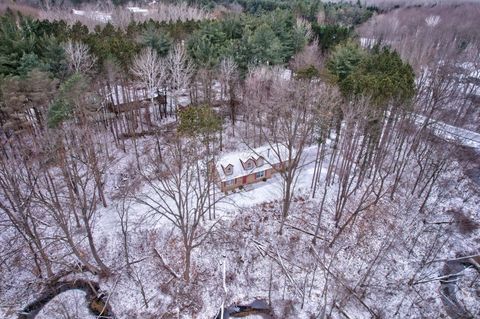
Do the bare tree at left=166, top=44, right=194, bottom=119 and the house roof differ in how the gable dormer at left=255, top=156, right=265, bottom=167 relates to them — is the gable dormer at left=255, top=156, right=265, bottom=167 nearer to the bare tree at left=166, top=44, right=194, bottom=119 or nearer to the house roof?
the house roof

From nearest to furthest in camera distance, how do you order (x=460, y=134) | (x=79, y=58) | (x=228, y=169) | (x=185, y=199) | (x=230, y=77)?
1. (x=185, y=199)
2. (x=228, y=169)
3. (x=79, y=58)
4. (x=230, y=77)
5. (x=460, y=134)

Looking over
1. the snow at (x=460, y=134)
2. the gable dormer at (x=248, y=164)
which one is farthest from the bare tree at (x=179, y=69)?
the snow at (x=460, y=134)

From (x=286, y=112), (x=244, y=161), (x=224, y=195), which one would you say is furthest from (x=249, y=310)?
(x=286, y=112)

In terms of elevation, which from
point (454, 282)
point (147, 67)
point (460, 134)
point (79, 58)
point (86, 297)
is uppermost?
point (79, 58)

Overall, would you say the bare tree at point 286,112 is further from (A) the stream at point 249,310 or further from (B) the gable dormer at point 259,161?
(A) the stream at point 249,310

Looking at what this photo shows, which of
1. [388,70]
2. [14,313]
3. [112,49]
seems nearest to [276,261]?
[14,313]

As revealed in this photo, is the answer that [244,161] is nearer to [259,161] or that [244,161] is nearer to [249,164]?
[249,164]

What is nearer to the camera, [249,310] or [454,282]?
[249,310]

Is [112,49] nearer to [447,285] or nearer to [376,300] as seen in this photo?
[376,300]
